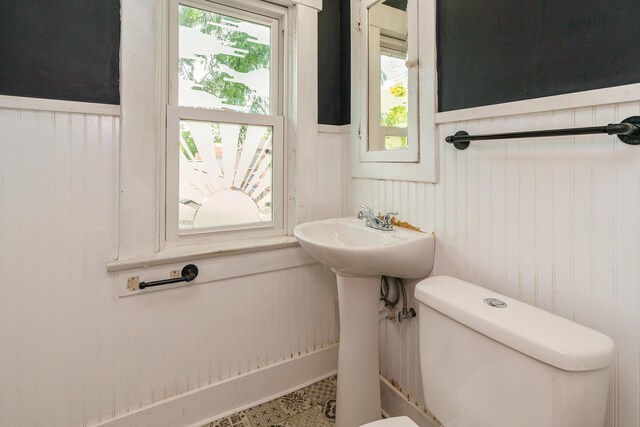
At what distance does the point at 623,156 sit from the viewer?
778 millimetres

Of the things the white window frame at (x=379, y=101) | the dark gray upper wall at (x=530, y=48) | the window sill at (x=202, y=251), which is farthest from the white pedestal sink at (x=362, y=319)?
the dark gray upper wall at (x=530, y=48)

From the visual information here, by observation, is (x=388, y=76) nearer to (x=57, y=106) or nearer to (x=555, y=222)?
(x=555, y=222)

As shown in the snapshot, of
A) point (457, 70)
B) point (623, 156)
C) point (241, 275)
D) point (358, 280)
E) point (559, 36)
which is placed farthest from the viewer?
point (241, 275)

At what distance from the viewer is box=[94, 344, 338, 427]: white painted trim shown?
134 cm

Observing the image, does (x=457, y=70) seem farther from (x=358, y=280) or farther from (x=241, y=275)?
(x=241, y=275)

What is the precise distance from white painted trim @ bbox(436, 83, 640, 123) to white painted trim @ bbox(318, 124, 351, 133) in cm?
67

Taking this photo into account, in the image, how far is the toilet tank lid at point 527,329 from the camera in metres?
0.65

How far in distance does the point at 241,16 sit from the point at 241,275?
4.01 feet

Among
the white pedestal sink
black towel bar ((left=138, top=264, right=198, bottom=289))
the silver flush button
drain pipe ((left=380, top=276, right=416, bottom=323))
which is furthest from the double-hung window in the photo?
the silver flush button

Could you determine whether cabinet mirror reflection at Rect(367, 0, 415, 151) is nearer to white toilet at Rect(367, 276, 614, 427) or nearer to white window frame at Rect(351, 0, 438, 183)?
white window frame at Rect(351, 0, 438, 183)

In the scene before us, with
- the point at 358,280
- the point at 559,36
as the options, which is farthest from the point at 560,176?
the point at 358,280

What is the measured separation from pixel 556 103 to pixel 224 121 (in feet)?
4.08

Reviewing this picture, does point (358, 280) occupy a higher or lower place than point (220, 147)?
lower

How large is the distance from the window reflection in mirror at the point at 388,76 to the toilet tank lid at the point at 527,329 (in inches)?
27.9
